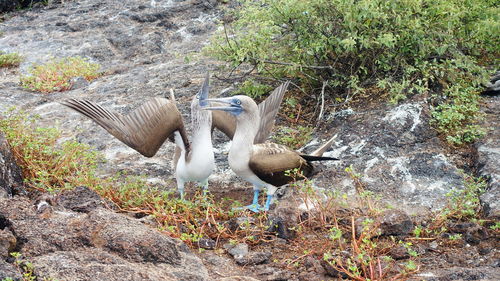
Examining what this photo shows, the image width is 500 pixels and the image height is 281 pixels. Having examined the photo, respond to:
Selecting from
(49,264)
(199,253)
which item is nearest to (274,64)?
(199,253)

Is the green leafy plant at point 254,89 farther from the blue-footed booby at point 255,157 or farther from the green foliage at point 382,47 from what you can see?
the blue-footed booby at point 255,157

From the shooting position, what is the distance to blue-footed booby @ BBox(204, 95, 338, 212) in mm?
5062

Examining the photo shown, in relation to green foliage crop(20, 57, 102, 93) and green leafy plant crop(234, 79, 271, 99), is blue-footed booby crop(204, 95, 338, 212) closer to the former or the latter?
green leafy plant crop(234, 79, 271, 99)

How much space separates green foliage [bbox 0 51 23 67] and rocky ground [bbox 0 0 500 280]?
0.39 ft

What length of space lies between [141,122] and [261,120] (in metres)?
1.32

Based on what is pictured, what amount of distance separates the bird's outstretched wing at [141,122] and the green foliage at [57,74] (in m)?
3.50

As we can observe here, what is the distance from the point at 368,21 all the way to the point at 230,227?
2.93 metres

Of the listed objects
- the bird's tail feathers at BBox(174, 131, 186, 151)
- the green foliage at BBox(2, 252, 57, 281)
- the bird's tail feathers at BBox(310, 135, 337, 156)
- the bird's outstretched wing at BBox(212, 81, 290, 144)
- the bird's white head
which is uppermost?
the green foliage at BBox(2, 252, 57, 281)

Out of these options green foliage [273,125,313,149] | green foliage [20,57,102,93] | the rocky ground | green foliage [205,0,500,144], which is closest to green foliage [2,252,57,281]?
the rocky ground

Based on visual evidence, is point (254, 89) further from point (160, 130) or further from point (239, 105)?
point (160, 130)

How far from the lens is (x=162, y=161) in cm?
622

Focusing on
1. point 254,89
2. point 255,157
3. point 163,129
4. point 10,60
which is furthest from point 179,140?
point 10,60

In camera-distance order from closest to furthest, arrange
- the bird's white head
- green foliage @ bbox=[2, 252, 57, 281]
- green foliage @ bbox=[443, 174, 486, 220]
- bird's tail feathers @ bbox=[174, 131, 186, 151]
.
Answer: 1. green foliage @ bbox=[2, 252, 57, 281]
2. green foliage @ bbox=[443, 174, 486, 220]
3. the bird's white head
4. bird's tail feathers @ bbox=[174, 131, 186, 151]

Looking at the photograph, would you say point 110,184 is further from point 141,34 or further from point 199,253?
point 141,34
